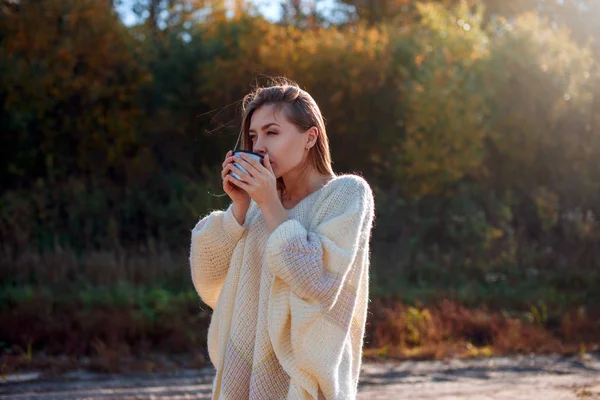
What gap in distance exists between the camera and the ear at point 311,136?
8.60 ft

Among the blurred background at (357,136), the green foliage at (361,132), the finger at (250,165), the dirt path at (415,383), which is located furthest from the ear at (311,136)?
the green foliage at (361,132)

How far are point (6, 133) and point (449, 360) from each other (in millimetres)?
7165

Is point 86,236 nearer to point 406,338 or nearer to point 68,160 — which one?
point 68,160

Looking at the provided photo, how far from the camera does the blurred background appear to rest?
36.8 feet

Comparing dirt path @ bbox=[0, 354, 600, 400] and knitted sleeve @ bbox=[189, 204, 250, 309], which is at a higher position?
knitted sleeve @ bbox=[189, 204, 250, 309]

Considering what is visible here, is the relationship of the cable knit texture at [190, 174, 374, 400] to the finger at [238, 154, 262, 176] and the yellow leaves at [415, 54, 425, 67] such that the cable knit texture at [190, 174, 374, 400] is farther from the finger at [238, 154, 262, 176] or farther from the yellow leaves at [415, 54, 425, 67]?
Answer: the yellow leaves at [415, 54, 425, 67]

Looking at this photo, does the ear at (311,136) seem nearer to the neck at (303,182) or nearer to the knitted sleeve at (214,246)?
the neck at (303,182)

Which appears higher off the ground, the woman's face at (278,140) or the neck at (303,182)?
the woman's face at (278,140)

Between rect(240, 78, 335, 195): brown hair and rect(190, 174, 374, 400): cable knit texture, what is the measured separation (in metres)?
0.12

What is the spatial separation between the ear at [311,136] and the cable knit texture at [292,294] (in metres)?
0.15

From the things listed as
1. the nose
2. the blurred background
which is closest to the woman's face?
the nose

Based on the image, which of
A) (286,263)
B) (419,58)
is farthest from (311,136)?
(419,58)

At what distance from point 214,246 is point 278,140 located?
430 millimetres

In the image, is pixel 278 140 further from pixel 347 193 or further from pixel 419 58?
pixel 419 58
